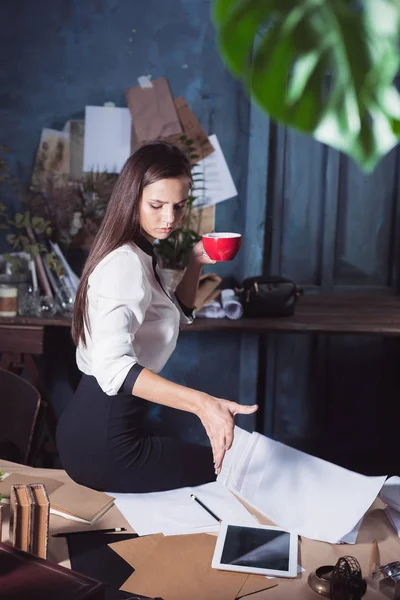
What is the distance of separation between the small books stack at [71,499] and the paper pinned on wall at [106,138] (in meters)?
1.81

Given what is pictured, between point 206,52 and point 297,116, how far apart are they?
276 cm

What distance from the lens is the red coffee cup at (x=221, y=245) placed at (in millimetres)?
1854

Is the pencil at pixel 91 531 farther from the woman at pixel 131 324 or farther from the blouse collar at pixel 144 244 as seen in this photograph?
the blouse collar at pixel 144 244

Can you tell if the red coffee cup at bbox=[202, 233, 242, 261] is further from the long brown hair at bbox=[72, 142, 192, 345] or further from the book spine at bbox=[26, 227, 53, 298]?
the book spine at bbox=[26, 227, 53, 298]

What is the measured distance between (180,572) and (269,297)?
174cm

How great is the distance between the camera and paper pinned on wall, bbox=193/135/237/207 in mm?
3164

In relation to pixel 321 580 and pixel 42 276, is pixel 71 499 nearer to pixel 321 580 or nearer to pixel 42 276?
pixel 321 580

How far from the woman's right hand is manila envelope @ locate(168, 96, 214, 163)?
2005 millimetres

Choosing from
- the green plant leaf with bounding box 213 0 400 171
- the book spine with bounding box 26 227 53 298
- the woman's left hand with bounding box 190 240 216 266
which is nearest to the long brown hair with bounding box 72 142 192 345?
the woman's left hand with bounding box 190 240 216 266

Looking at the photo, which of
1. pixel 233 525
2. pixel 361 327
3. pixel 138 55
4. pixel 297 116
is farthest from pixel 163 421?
pixel 297 116

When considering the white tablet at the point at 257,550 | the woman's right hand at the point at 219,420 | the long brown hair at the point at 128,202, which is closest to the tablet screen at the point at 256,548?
the white tablet at the point at 257,550

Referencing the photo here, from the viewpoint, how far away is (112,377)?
1.50 m

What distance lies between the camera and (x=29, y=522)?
117 cm

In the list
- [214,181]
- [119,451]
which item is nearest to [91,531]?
[119,451]
